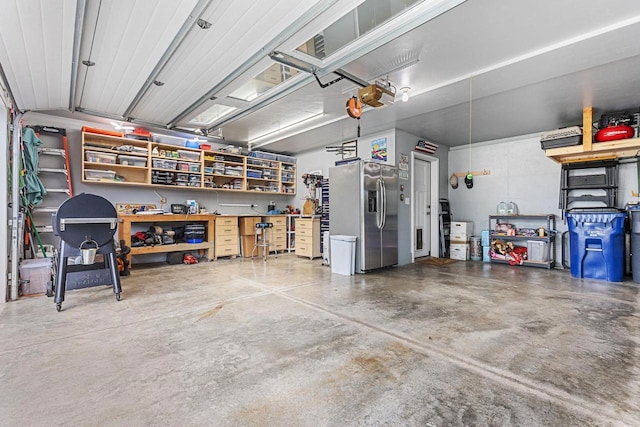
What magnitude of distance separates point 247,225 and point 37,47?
450 centimetres

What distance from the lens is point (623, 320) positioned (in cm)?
289

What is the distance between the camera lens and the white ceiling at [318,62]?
247cm

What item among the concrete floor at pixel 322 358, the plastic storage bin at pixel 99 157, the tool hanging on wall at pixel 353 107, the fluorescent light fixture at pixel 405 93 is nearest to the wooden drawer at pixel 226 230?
the plastic storage bin at pixel 99 157

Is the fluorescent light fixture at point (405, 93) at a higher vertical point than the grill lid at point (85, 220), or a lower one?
higher

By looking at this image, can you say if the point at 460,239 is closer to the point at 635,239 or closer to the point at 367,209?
the point at 635,239

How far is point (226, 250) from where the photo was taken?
6574mm

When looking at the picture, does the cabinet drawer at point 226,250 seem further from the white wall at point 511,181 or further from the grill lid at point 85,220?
the white wall at point 511,181

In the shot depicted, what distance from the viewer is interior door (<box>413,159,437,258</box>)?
660 centimetres

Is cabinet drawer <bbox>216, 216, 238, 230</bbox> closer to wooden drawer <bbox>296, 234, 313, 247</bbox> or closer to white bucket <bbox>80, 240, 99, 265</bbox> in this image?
wooden drawer <bbox>296, 234, 313, 247</bbox>

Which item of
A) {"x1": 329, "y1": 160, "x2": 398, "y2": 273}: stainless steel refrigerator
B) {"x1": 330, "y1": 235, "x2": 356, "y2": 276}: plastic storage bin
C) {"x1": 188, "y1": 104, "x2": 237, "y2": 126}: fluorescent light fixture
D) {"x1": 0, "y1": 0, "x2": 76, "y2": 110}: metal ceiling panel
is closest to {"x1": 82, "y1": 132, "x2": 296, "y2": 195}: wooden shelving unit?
{"x1": 188, "y1": 104, "x2": 237, "y2": 126}: fluorescent light fixture

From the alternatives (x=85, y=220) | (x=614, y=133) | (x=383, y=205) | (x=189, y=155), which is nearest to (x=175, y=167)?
(x=189, y=155)

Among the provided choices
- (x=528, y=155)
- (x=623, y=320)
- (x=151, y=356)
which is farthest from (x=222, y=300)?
(x=528, y=155)

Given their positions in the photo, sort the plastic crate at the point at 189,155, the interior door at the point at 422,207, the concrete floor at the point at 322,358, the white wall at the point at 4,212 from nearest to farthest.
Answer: the concrete floor at the point at 322,358 → the white wall at the point at 4,212 → the plastic crate at the point at 189,155 → the interior door at the point at 422,207

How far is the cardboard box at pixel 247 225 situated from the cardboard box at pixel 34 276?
11.3 feet
